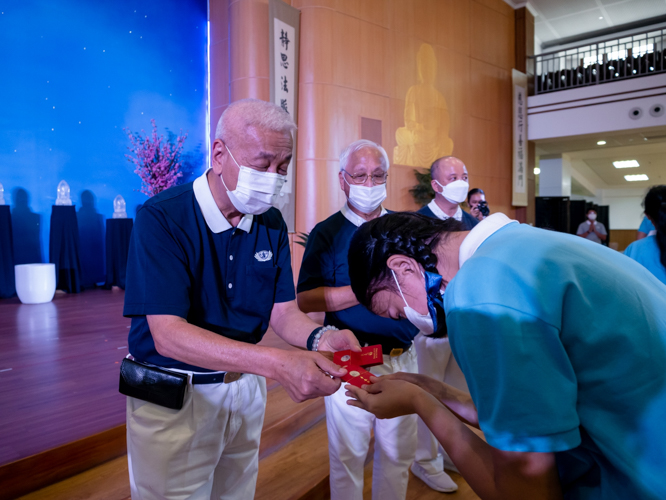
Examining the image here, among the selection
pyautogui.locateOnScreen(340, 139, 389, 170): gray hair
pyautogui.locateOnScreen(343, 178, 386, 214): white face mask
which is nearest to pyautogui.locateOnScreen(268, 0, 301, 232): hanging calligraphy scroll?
pyautogui.locateOnScreen(340, 139, 389, 170): gray hair

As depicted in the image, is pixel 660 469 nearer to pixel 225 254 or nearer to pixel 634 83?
pixel 225 254

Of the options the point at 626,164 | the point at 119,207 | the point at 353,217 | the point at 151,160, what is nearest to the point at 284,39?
the point at 151,160

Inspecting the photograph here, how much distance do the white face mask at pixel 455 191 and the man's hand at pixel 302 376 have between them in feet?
6.34

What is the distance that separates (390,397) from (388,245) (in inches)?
14.0

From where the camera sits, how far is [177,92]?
6.66 metres

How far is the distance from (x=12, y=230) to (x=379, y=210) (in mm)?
5086

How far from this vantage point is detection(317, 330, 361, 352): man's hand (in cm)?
138

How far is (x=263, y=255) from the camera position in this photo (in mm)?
1395

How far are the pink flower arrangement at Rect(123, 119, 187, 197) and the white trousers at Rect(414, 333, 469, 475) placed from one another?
4.88 metres

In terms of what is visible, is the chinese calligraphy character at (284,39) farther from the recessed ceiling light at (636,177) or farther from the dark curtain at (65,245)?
the recessed ceiling light at (636,177)

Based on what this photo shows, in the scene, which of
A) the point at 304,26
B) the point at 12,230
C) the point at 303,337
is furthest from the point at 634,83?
the point at 12,230

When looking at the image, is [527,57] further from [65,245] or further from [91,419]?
[91,419]

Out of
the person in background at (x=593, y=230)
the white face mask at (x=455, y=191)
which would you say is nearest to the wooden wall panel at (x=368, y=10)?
the white face mask at (x=455, y=191)

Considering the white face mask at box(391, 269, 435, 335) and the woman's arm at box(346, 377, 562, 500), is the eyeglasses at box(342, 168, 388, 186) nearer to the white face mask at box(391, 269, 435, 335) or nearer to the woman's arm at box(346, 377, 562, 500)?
the white face mask at box(391, 269, 435, 335)
